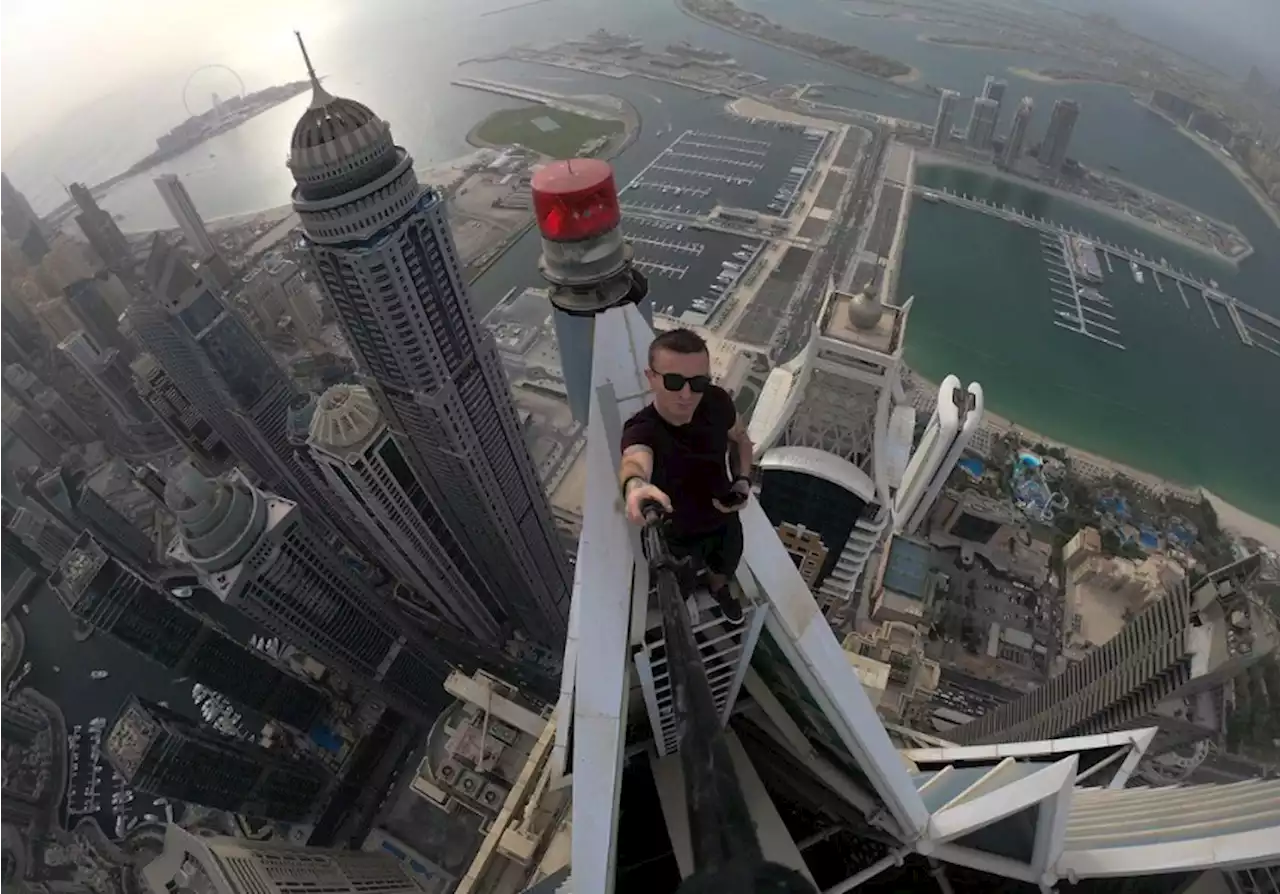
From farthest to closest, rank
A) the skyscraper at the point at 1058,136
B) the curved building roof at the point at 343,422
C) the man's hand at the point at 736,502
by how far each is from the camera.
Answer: the skyscraper at the point at 1058,136 < the curved building roof at the point at 343,422 < the man's hand at the point at 736,502

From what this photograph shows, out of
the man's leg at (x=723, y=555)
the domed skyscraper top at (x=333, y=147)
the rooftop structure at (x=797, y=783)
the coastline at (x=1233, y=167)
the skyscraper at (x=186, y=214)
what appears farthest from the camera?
the coastline at (x=1233, y=167)

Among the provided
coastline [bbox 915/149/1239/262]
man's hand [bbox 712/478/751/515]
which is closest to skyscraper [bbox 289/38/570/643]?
man's hand [bbox 712/478/751/515]

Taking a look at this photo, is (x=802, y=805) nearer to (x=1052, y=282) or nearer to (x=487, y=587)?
(x=487, y=587)

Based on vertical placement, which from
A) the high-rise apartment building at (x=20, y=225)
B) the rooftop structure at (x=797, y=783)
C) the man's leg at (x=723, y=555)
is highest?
A: the man's leg at (x=723, y=555)

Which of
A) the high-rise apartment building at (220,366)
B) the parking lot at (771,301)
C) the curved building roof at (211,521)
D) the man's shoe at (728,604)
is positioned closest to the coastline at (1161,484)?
the parking lot at (771,301)

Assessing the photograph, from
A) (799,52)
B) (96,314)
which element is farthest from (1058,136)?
(96,314)

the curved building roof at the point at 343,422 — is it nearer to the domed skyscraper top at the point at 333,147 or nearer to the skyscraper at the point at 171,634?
the domed skyscraper top at the point at 333,147

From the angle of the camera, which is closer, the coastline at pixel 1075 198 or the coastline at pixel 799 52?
the coastline at pixel 1075 198

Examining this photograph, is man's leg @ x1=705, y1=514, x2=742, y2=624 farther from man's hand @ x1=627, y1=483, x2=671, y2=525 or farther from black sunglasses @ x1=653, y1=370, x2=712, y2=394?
man's hand @ x1=627, y1=483, x2=671, y2=525
